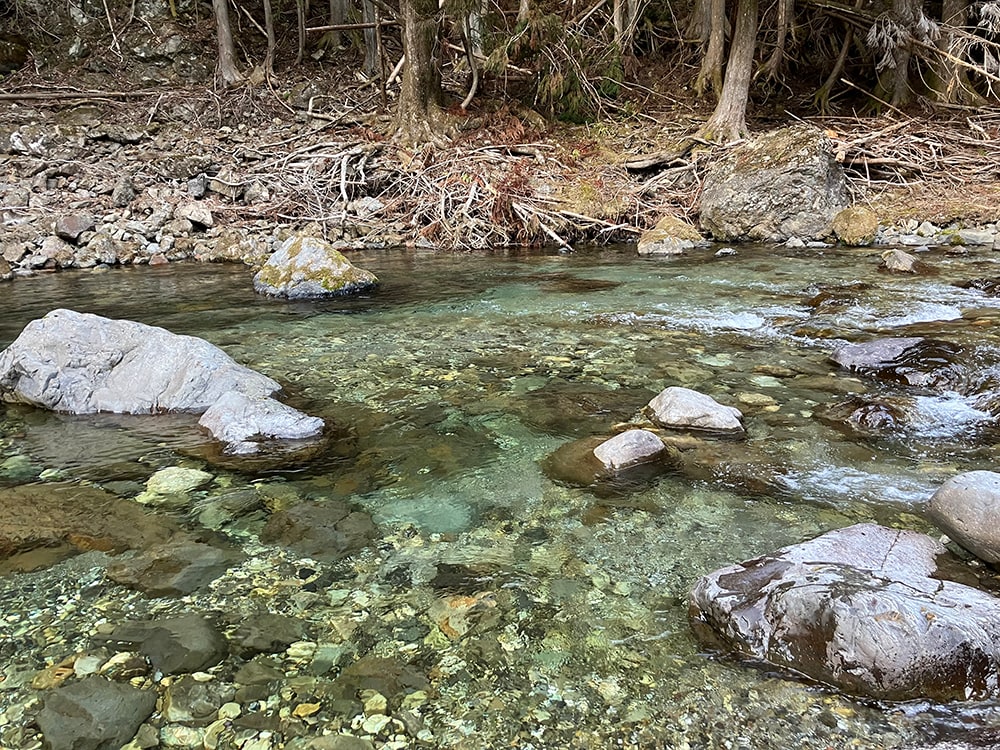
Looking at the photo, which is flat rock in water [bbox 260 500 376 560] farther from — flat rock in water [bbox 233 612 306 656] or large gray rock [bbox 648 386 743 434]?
large gray rock [bbox 648 386 743 434]

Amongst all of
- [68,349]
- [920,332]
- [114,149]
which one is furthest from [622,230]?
[114,149]

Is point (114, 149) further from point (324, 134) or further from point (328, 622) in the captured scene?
point (328, 622)

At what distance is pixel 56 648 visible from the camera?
2027mm

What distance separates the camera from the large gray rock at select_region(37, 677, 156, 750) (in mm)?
1708

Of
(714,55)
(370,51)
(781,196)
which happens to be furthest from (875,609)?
(370,51)

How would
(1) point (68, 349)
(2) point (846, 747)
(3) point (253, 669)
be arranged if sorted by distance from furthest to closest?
(1) point (68, 349) → (3) point (253, 669) → (2) point (846, 747)

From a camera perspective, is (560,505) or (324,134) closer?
(560,505)

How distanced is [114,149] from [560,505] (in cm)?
1381

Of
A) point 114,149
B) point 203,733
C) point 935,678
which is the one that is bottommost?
point 203,733

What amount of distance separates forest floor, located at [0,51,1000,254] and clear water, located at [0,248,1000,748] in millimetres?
4307

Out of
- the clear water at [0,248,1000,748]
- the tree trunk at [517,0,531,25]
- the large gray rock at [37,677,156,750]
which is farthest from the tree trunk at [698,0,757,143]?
the large gray rock at [37,677,156,750]

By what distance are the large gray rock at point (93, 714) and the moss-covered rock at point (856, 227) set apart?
33.9ft

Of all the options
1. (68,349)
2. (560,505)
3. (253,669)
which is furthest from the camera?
(68,349)

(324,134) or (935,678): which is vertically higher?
(324,134)
